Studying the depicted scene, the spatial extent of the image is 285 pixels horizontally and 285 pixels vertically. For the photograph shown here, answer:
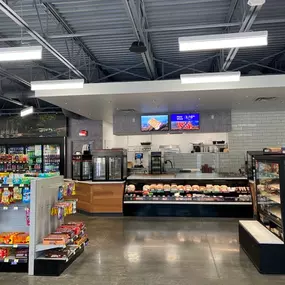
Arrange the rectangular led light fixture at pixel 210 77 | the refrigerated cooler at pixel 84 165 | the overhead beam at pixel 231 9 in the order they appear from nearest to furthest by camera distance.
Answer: the overhead beam at pixel 231 9 → the rectangular led light fixture at pixel 210 77 → the refrigerated cooler at pixel 84 165

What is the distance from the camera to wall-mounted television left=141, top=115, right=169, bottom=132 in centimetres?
974

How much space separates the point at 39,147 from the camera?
13031 millimetres

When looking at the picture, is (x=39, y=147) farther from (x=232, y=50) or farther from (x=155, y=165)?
(x=232, y=50)

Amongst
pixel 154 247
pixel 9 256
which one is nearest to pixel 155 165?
pixel 154 247

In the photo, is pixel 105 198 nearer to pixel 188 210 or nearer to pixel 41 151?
pixel 188 210

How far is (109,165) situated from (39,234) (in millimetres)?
4251

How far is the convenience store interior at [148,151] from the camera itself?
4332mm

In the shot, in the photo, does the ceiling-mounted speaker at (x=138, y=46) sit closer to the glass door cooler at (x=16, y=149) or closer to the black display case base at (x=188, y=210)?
the black display case base at (x=188, y=210)

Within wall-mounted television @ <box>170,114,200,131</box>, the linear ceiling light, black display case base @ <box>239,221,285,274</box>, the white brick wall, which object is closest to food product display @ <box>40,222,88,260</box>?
black display case base @ <box>239,221,285,274</box>

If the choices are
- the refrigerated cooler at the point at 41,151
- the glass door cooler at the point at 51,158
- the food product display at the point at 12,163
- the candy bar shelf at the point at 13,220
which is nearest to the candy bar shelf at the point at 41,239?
the candy bar shelf at the point at 13,220

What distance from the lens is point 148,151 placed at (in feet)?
39.7

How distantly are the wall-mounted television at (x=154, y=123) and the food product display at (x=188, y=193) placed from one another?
229 centimetres

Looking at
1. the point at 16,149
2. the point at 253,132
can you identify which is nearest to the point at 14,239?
the point at 253,132

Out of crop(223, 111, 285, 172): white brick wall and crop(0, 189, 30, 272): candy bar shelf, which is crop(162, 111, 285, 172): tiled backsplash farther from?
crop(0, 189, 30, 272): candy bar shelf
